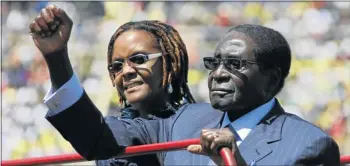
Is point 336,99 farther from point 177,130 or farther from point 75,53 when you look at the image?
point 177,130

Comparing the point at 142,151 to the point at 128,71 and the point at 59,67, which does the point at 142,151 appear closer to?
the point at 59,67

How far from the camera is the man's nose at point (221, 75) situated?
372cm

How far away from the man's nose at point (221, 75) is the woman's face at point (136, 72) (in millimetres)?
672

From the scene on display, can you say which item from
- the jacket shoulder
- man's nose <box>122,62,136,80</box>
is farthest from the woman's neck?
the jacket shoulder

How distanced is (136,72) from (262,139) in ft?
2.85

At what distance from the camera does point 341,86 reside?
865cm

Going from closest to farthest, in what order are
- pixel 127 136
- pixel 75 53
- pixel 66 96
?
pixel 66 96
pixel 127 136
pixel 75 53

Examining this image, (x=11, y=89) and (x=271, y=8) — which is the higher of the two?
(x=271, y=8)

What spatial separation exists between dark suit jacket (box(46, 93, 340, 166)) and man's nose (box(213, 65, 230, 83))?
19cm

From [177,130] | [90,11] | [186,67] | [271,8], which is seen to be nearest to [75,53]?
[90,11]

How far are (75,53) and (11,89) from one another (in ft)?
1.81

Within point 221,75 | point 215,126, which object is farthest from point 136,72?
point 221,75

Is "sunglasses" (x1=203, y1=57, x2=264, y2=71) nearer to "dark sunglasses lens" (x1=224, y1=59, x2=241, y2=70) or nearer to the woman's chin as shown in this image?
"dark sunglasses lens" (x1=224, y1=59, x2=241, y2=70)

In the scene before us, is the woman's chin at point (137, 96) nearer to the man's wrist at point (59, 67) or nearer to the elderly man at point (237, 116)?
the elderly man at point (237, 116)
